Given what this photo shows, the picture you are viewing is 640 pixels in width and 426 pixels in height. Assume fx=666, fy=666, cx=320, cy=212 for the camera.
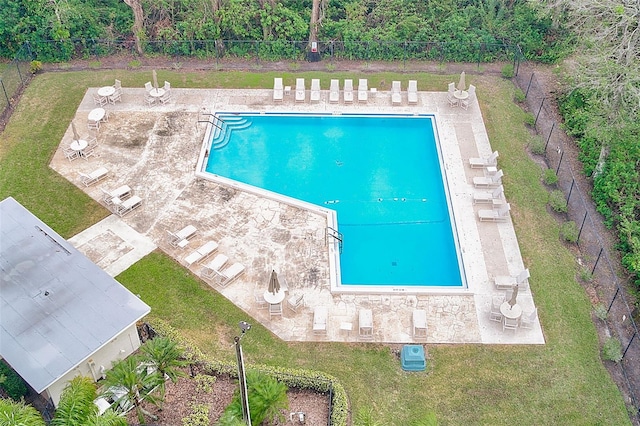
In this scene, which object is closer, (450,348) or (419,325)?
(450,348)

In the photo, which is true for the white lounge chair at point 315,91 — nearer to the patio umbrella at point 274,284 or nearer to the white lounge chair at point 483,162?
the white lounge chair at point 483,162

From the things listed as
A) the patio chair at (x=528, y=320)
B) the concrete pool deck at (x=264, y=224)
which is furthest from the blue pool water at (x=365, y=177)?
the patio chair at (x=528, y=320)

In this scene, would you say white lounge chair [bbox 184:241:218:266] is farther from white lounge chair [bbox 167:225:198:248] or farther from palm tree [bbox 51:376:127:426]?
palm tree [bbox 51:376:127:426]

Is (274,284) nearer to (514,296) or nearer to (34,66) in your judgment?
(514,296)

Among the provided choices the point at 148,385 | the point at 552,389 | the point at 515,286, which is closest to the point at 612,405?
the point at 552,389

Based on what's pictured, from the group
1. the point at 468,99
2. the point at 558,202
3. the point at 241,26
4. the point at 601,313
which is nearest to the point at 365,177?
the point at 468,99
